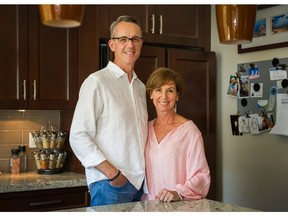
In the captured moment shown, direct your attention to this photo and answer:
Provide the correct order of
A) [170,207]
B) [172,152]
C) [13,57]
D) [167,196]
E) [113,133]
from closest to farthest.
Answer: [170,207]
[167,196]
[172,152]
[113,133]
[13,57]

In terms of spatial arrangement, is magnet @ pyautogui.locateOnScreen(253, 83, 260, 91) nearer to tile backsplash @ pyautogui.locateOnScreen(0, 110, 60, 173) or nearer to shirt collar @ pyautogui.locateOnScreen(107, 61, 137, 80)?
shirt collar @ pyautogui.locateOnScreen(107, 61, 137, 80)

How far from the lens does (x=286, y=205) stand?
3.10 m

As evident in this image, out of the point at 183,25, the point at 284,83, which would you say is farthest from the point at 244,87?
the point at 183,25

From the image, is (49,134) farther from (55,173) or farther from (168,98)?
(168,98)

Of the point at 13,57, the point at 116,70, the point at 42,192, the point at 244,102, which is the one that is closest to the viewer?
the point at 116,70

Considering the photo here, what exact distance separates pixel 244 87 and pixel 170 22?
0.74 metres

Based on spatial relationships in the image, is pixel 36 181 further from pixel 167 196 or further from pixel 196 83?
pixel 196 83

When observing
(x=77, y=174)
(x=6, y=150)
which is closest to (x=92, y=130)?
(x=77, y=174)

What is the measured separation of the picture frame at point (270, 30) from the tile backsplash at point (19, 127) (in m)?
1.57

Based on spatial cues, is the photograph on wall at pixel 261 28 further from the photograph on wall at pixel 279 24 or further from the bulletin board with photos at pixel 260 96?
the bulletin board with photos at pixel 260 96

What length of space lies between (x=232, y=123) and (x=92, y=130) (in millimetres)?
1564

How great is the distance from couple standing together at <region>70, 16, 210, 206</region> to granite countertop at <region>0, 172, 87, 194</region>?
2.01 feet

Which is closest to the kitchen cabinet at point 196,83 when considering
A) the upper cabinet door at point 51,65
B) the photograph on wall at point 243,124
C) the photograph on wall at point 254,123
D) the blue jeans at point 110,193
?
the photograph on wall at point 243,124

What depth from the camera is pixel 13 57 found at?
2957mm
